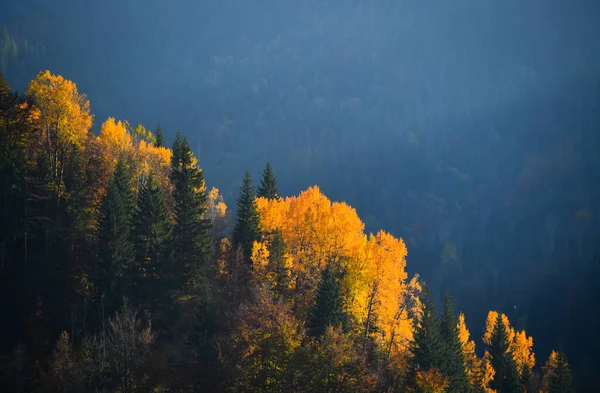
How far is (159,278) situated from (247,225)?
38.8 ft

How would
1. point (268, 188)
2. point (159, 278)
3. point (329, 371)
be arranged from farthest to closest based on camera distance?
1. point (268, 188)
2. point (159, 278)
3. point (329, 371)

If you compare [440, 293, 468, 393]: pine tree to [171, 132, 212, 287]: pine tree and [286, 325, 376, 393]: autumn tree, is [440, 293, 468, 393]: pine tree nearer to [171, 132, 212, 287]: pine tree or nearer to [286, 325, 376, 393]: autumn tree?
[286, 325, 376, 393]: autumn tree

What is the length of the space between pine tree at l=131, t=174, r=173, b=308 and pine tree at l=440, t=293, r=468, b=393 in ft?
97.6

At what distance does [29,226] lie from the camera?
4875cm

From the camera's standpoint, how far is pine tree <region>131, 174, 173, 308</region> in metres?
45.1

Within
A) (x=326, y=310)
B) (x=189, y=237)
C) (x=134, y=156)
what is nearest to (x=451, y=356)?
(x=326, y=310)

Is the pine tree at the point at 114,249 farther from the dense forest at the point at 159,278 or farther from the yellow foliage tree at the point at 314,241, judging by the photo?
the yellow foliage tree at the point at 314,241

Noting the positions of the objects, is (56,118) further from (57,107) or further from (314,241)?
(314,241)

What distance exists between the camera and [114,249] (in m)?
44.7

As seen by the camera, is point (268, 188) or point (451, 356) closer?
point (451, 356)

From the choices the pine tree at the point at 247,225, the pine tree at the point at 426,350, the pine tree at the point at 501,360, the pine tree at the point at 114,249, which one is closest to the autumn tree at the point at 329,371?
the pine tree at the point at 426,350

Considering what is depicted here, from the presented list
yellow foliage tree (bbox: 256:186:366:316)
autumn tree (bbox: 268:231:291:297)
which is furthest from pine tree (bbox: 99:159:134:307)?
yellow foliage tree (bbox: 256:186:366:316)

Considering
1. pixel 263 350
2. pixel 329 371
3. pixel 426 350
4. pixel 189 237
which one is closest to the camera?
pixel 329 371

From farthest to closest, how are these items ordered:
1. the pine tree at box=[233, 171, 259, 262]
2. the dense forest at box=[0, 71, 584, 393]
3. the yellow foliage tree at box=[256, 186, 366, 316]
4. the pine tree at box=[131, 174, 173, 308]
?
the pine tree at box=[233, 171, 259, 262] < the yellow foliage tree at box=[256, 186, 366, 316] < the pine tree at box=[131, 174, 173, 308] < the dense forest at box=[0, 71, 584, 393]
